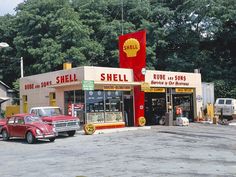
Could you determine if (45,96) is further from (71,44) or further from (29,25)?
(29,25)

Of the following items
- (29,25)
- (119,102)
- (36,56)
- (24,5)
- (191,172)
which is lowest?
(191,172)

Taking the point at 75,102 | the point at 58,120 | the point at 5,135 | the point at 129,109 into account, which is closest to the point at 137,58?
the point at 129,109

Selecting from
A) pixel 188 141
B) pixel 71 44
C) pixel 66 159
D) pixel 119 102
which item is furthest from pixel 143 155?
pixel 71 44

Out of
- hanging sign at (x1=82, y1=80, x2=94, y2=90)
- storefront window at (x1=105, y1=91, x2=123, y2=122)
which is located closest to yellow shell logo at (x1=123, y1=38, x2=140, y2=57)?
storefront window at (x1=105, y1=91, x2=123, y2=122)

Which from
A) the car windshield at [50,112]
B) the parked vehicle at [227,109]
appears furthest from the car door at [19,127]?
the parked vehicle at [227,109]

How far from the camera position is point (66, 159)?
15.5 m

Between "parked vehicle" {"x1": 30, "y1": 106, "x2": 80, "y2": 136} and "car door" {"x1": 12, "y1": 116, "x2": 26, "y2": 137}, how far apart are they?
1489mm

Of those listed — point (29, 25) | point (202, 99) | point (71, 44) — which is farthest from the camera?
point (29, 25)

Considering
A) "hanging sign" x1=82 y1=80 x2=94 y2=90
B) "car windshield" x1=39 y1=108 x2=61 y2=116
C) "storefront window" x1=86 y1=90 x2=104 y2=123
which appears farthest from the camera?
"storefront window" x1=86 y1=90 x2=104 y2=123

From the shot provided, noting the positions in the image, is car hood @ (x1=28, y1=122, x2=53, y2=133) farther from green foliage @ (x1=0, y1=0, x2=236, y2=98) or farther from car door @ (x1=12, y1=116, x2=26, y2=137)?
green foliage @ (x1=0, y1=0, x2=236, y2=98)

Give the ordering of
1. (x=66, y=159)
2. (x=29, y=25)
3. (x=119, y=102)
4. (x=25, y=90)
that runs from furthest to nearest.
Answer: (x=29, y=25) < (x=25, y=90) < (x=119, y=102) < (x=66, y=159)

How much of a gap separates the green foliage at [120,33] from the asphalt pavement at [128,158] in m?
24.8

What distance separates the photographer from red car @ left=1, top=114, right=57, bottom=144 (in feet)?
72.2

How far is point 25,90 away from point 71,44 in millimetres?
12295
